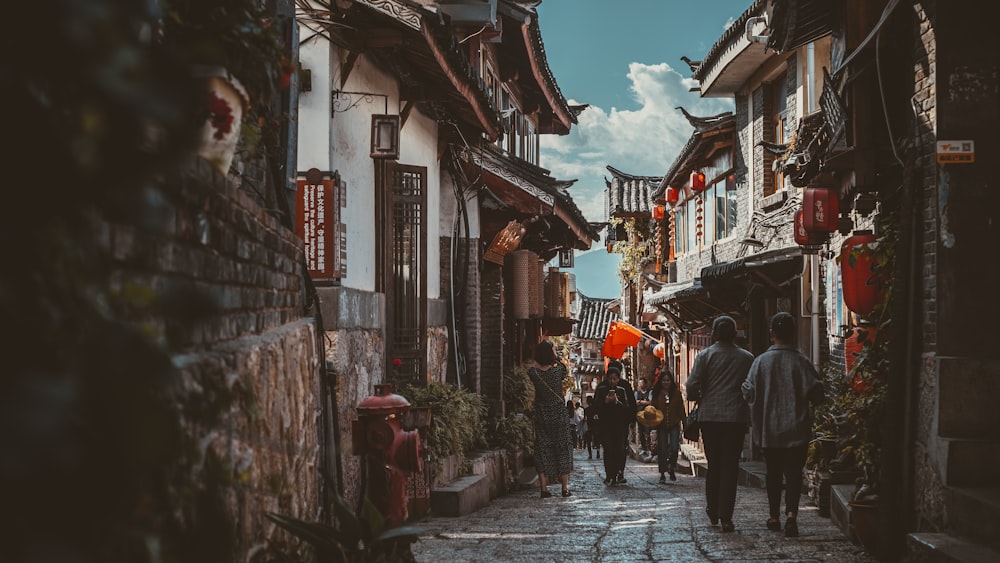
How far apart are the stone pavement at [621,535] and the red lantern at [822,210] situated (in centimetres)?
293

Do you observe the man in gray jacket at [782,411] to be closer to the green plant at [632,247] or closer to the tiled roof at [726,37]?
the tiled roof at [726,37]

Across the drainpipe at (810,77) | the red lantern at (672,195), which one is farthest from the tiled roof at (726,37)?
the red lantern at (672,195)

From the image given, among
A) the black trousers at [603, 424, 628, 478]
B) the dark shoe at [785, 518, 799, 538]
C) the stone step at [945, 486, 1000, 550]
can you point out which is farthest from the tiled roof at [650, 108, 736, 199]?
the stone step at [945, 486, 1000, 550]

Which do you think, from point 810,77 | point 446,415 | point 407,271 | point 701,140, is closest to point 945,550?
point 446,415

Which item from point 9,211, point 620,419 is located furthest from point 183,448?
point 620,419

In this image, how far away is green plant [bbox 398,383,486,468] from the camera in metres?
Answer: 11.0

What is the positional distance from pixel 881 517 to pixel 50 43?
663cm

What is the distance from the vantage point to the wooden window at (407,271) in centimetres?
1172

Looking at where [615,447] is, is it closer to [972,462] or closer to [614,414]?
[614,414]

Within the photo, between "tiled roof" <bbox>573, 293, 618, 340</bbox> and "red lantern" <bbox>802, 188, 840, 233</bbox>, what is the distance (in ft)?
117

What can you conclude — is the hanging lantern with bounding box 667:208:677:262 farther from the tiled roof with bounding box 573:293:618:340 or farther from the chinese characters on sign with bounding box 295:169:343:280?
the chinese characters on sign with bounding box 295:169:343:280

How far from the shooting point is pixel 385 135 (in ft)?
33.1

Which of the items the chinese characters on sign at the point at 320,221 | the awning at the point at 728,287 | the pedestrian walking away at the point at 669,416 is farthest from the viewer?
the awning at the point at 728,287

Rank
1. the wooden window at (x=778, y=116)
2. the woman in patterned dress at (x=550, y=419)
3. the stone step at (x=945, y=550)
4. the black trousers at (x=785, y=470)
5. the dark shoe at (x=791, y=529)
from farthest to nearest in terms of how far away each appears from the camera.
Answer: the wooden window at (x=778, y=116) → the woman in patterned dress at (x=550, y=419) → the black trousers at (x=785, y=470) → the dark shoe at (x=791, y=529) → the stone step at (x=945, y=550)
